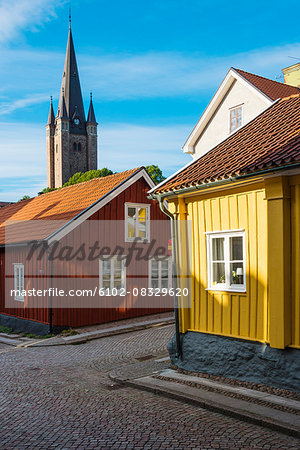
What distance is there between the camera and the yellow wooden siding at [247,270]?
7949mm

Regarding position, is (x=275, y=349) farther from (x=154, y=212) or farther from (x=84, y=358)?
(x=154, y=212)

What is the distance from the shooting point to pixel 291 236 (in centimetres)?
755

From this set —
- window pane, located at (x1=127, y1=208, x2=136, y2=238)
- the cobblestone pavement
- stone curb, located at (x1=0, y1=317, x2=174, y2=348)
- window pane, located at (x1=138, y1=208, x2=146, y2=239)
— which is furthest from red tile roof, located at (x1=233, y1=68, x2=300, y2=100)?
the cobblestone pavement

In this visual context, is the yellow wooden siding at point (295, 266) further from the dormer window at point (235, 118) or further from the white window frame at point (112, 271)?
the dormer window at point (235, 118)

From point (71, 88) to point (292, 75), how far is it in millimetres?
88643

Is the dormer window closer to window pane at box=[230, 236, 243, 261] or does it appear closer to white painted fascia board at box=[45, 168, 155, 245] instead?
white painted fascia board at box=[45, 168, 155, 245]

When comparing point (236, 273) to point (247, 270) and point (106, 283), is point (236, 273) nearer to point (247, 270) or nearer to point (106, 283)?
point (247, 270)

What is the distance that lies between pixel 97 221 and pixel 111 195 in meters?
1.16

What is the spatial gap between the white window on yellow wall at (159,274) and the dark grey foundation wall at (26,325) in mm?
4372

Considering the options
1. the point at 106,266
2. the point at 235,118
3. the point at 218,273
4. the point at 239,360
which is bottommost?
the point at 239,360

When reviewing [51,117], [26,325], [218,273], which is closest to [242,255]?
[218,273]

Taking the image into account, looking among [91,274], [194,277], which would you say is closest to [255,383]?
[194,277]

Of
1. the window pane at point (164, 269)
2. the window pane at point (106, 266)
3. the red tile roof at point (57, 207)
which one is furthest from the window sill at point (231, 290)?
the window pane at point (164, 269)

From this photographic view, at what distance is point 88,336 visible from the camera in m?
14.6
